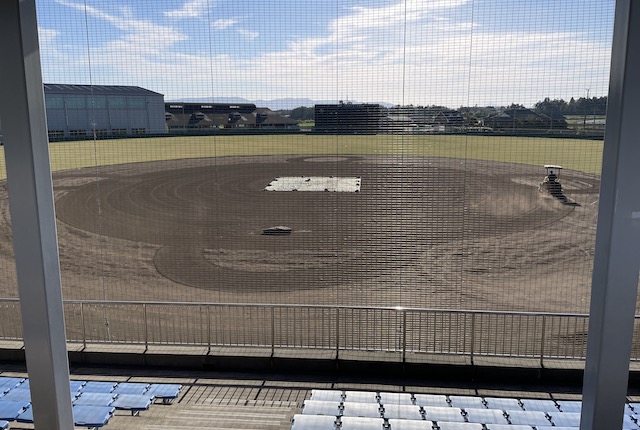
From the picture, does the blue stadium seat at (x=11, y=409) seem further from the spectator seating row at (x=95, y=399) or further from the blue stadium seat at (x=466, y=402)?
the blue stadium seat at (x=466, y=402)

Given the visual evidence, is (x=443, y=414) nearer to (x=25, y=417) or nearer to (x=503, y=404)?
(x=503, y=404)

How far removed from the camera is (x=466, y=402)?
360 cm

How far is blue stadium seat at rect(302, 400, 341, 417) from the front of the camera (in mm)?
3304

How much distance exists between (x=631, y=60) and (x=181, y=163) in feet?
36.6

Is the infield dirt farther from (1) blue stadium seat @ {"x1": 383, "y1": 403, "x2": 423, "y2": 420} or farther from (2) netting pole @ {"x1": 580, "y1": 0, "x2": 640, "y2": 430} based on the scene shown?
(2) netting pole @ {"x1": 580, "y1": 0, "x2": 640, "y2": 430}

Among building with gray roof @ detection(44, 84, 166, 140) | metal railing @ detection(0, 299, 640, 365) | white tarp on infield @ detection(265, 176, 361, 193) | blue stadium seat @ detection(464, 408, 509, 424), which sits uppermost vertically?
building with gray roof @ detection(44, 84, 166, 140)

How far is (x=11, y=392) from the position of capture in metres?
Result: 3.52

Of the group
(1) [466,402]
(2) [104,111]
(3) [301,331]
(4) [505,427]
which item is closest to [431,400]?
(1) [466,402]

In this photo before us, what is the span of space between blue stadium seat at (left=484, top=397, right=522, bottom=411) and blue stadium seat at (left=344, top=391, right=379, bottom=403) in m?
0.84

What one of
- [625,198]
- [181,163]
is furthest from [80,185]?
[625,198]

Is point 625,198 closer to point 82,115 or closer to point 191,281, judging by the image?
point 82,115

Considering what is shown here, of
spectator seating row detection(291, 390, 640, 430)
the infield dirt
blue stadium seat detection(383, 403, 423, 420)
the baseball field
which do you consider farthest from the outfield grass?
blue stadium seat detection(383, 403, 423, 420)

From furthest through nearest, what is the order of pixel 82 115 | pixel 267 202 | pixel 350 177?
pixel 267 202, pixel 350 177, pixel 82 115

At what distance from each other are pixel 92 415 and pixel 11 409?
22.8 inches
